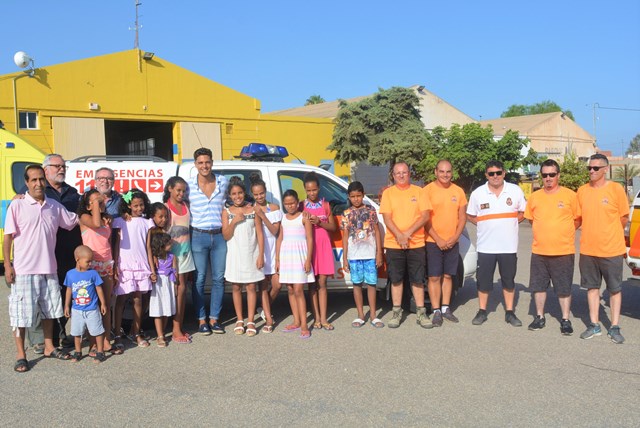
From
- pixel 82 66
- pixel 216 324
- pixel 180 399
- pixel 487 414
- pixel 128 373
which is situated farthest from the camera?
pixel 82 66

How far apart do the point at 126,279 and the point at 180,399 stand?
5.62 ft

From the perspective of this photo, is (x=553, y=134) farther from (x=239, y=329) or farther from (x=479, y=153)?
(x=239, y=329)

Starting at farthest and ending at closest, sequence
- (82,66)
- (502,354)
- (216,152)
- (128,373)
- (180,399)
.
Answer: (216,152) < (82,66) < (502,354) < (128,373) < (180,399)

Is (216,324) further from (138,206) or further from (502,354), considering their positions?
(502,354)

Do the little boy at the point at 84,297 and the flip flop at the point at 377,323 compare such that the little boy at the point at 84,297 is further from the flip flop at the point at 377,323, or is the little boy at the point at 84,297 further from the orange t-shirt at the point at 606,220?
the orange t-shirt at the point at 606,220

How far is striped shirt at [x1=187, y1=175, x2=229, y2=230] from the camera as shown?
6.35m

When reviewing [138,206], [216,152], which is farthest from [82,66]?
[138,206]

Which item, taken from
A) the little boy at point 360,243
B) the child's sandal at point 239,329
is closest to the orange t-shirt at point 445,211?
the little boy at point 360,243

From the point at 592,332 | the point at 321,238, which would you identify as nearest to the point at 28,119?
the point at 321,238

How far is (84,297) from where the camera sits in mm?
5480

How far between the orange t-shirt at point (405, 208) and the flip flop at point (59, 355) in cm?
346

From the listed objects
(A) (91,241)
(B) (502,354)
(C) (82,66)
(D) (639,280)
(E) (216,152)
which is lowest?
(B) (502,354)

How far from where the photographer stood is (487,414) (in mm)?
4219

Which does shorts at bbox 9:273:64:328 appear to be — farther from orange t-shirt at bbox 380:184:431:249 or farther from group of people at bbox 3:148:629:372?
orange t-shirt at bbox 380:184:431:249
